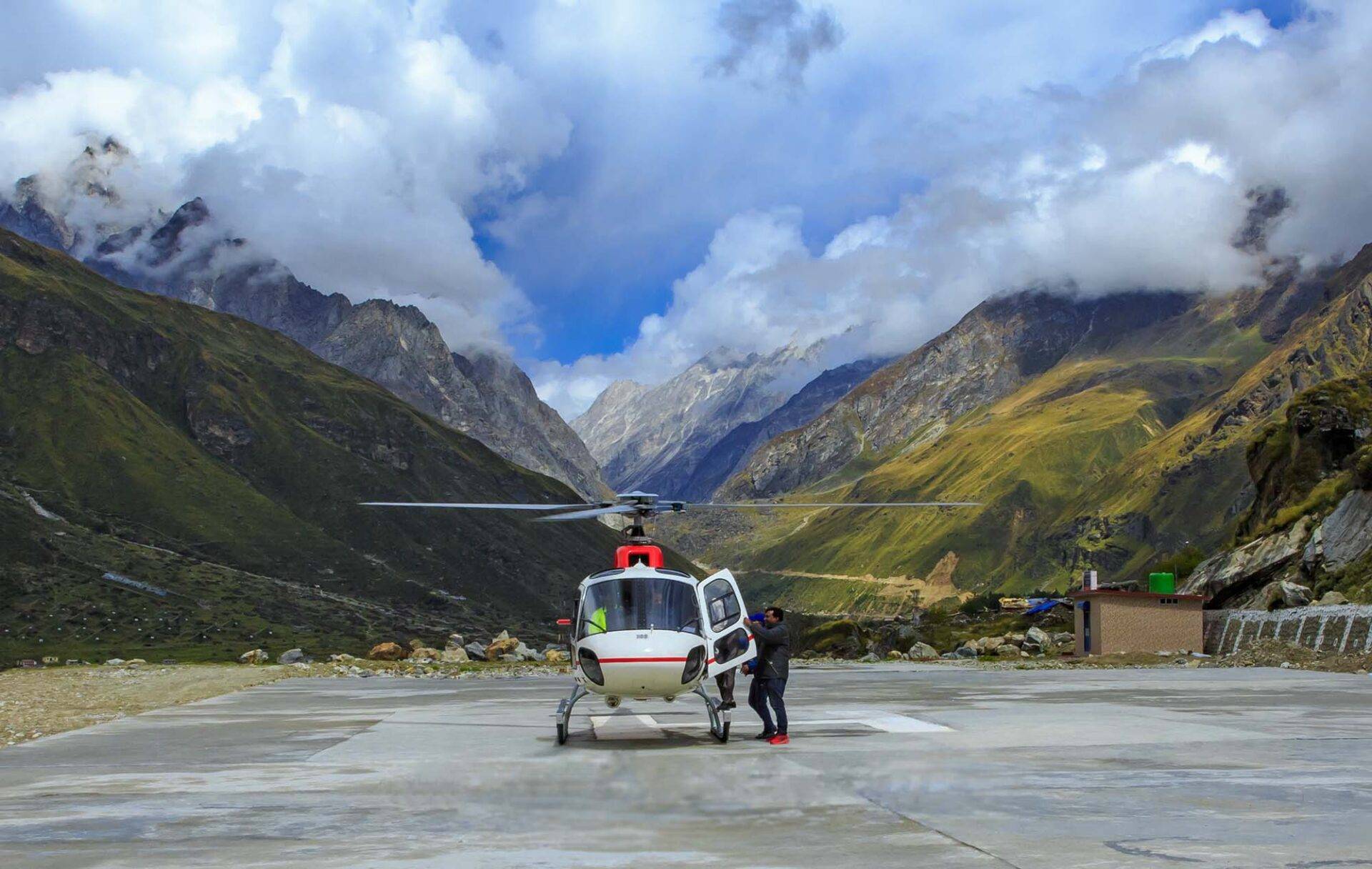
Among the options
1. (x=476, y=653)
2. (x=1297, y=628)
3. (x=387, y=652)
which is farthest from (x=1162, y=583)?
(x=387, y=652)

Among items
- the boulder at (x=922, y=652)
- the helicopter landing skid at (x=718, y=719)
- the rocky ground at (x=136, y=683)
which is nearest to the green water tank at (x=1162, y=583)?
the boulder at (x=922, y=652)

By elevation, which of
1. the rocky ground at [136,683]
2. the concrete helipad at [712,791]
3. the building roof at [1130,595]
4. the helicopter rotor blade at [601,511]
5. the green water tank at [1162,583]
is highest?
the helicopter rotor blade at [601,511]

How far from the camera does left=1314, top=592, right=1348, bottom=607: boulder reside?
2312 inches

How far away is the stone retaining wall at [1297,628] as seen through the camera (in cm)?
5019

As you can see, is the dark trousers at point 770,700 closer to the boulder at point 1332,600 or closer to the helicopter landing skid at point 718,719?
the helicopter landing skid at point 718,719

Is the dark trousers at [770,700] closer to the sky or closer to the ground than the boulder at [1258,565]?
closer to the ground

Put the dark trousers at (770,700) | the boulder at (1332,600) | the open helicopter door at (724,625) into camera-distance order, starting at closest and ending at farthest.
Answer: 1. the dark trousers at (770,700)
2. the open helicopter door at (724,625)
3. the boulder at (1332,600)

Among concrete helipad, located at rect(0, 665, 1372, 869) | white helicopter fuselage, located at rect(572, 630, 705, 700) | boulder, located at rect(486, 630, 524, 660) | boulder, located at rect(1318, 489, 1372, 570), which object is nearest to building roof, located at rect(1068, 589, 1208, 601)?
boulder, located at rect(1318, 489, 1372, 570)

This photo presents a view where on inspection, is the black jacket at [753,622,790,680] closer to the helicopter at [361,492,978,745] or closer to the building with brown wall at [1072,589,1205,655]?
the helicopter at [361,492,978,745]

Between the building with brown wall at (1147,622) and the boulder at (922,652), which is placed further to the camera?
the boulder at (922,652)

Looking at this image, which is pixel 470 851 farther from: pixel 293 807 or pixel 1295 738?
pixel 1295 738

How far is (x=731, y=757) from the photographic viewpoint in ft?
58.5

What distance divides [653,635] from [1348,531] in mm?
58411

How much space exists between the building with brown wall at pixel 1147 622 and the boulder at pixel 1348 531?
7544mm
